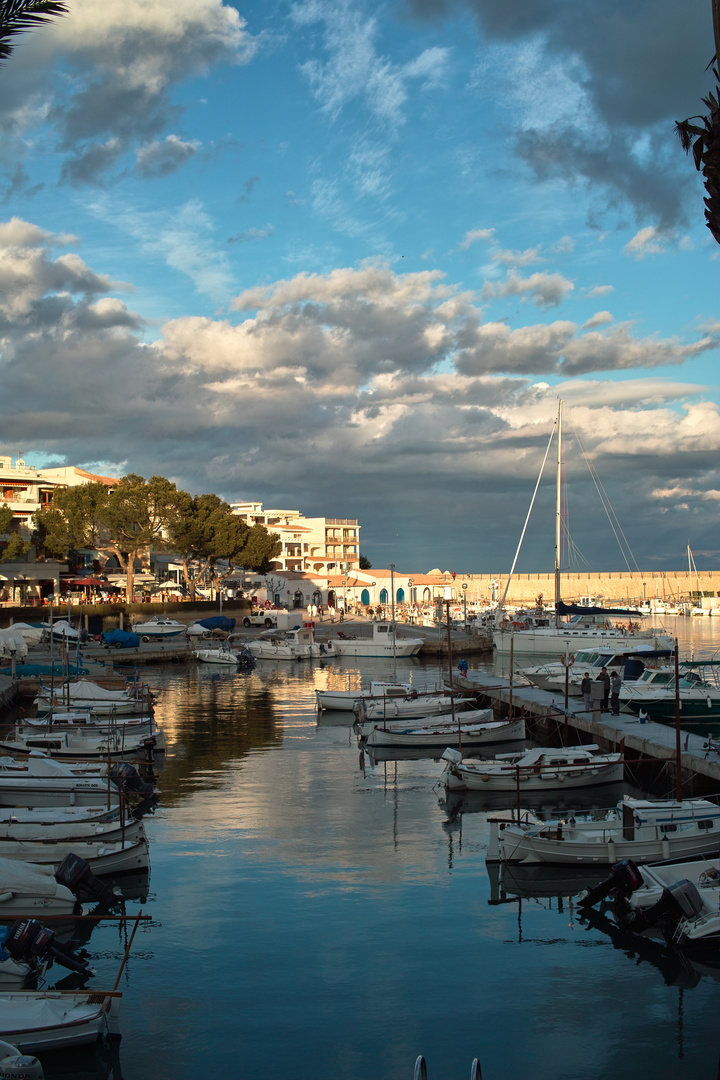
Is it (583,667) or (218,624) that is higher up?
(218,624)

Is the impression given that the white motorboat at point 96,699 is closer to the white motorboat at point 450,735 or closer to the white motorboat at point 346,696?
the white motorboat at point 346,696

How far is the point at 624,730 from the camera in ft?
90.1

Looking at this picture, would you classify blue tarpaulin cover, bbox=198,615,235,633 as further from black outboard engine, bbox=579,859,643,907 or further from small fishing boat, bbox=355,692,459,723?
black outboard engine, bbox=579,859,643,907

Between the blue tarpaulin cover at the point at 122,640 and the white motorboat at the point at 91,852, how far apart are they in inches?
1723

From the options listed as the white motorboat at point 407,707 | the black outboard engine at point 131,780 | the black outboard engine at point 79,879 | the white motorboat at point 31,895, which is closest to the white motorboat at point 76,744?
the black outboard engine at point 131,780

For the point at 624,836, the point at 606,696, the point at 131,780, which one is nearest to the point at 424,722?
the point at 606,696

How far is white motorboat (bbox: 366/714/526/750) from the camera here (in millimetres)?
30844

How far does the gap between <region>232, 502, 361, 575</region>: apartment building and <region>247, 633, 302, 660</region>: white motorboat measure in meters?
58.3

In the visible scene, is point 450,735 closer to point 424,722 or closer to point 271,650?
point 424,722

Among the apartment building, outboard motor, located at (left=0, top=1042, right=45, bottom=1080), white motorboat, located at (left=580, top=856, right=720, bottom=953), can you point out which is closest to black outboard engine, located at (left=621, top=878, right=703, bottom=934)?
white motorboat, located at (left=580, top=856, right=720, bottom=953)

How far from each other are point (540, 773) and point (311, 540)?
112652 millimetres

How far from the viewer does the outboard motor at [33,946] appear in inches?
464

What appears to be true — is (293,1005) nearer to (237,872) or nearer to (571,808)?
(237,872)

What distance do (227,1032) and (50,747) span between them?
17961mm
